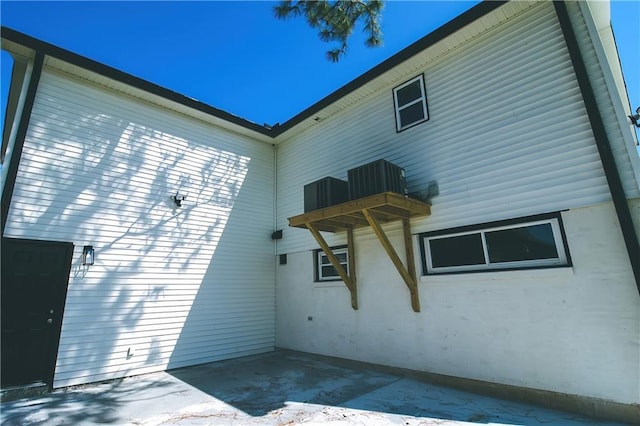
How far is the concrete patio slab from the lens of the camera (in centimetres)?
369

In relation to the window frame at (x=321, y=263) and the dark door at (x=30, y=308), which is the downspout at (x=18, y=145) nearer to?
the dark door at (x=30, y=308)

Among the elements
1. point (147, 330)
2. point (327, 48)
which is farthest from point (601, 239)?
→ point (147, 330)

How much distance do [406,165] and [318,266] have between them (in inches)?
120

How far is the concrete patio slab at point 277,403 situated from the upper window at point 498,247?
69.6 inches

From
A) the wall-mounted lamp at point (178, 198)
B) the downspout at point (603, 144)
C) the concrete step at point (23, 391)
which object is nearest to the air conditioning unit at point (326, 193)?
the wall-mounted lamp at point (178, 198)

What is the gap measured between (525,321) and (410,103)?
13.6 ft

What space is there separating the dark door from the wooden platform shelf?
158 inches

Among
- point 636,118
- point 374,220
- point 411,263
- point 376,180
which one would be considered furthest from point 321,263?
point 636,118

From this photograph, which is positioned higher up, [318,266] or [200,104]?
[200,104]

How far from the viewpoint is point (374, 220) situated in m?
5.16

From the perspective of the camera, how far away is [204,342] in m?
6.79

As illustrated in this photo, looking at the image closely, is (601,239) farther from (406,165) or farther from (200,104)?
(200,104)

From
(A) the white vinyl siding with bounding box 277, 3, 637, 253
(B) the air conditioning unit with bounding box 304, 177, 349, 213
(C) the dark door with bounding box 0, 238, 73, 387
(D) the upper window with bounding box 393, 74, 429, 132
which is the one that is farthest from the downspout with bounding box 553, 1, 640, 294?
(C) the dark door with bounding box 0, 238, 73, 387

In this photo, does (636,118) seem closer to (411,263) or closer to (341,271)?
(411,263)
